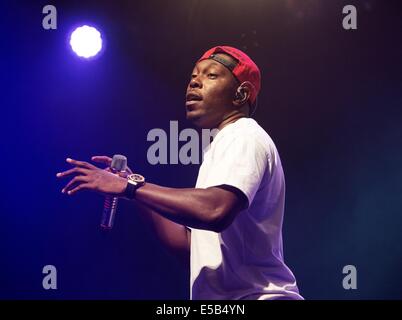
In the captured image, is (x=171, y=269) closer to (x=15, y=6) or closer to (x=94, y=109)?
(x=94, y=109)

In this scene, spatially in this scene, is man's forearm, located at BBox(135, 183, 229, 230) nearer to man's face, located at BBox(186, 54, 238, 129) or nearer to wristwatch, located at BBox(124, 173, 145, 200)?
wristwatch, located at BBox(124, 173, 145, 200)

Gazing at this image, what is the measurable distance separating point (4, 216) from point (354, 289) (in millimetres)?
2295

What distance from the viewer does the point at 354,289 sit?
4.11m

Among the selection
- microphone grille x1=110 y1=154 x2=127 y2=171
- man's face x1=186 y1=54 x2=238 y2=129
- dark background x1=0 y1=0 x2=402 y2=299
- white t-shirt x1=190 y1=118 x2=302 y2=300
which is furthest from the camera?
dark background x1=0 y1=0 x2=402 y2=299

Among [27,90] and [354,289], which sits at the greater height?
[27,90]

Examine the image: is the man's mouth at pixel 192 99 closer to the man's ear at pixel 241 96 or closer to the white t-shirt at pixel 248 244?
the man's ear at pixel 241 96

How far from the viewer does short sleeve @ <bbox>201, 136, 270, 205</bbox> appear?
2.48 m

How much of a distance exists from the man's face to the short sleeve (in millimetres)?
356

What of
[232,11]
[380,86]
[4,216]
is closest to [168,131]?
[232,11]

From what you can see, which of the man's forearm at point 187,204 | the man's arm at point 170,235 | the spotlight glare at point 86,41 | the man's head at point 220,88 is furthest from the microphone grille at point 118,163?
the spotlight glare at point 86,41

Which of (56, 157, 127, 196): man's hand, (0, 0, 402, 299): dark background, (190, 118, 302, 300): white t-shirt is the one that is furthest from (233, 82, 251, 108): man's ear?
(0, 0, 402, 299): dark background

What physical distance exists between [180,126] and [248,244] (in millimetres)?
1572

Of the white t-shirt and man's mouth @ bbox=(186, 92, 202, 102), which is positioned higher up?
man's mouth @ bbox=(186, 92, 202, 102)

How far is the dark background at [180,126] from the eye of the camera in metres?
4.00
